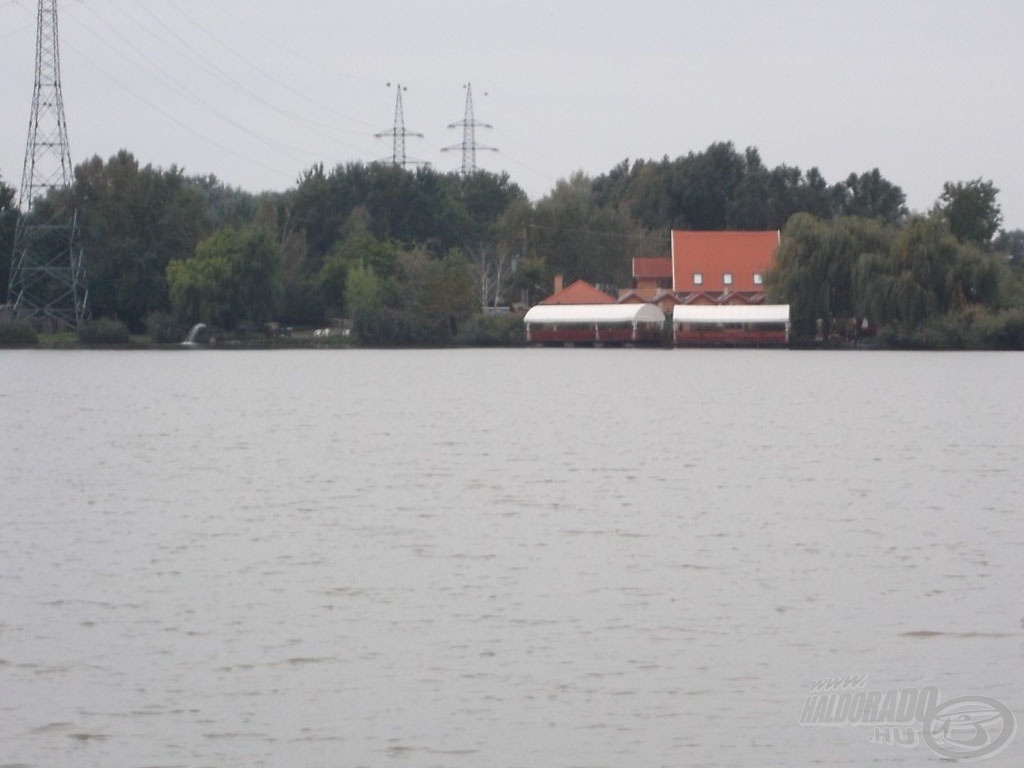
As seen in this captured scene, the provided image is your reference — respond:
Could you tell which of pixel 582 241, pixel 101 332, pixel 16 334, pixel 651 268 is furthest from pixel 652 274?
pixel 16 334

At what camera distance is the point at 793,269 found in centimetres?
7012

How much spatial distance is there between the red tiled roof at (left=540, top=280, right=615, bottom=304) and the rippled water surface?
57.8 metres

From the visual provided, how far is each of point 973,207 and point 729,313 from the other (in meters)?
16.9

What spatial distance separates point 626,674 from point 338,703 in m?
1.87

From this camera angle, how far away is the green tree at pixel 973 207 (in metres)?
87.9

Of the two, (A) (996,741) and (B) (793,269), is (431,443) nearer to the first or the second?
(A) (996,741)

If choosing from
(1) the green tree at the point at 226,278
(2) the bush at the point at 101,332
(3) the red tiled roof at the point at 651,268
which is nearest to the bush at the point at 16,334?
(2) the bush at the point at 101,332

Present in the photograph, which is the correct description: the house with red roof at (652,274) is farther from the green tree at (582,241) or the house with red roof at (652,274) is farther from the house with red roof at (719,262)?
the house with red roof at (719,262)

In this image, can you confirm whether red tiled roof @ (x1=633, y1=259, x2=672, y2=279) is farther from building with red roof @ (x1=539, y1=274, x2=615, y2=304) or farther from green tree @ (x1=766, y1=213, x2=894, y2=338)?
green tree @ (x1=766, y1=213, x2=894, y2=338)

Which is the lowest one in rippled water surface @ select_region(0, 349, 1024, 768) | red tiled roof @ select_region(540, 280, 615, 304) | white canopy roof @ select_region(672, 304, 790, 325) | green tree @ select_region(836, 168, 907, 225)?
rippled water surface @ select_region(0, 349, 1024, 768)

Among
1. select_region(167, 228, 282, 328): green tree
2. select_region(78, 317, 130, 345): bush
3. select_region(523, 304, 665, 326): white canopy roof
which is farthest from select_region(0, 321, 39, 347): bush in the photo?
select_region(523, 304, 665, 326): white canopy roof

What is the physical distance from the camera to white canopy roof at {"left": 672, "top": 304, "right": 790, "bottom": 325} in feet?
251

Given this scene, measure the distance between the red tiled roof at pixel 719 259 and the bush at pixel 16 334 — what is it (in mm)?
37622

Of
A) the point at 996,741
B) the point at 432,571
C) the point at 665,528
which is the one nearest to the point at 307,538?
the point at 432,571
